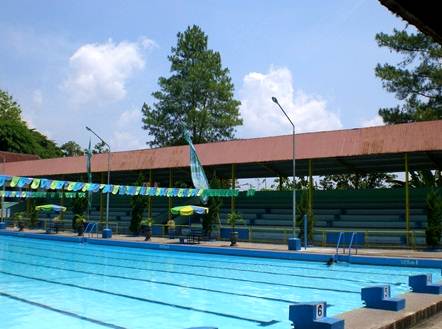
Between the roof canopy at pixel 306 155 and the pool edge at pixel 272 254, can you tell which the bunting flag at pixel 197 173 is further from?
the pool edge at pixel 272 254

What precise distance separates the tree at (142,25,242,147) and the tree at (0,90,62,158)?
76.9ft

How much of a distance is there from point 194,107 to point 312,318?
44211mm

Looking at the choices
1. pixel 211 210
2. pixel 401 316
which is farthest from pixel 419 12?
pixel 211 210

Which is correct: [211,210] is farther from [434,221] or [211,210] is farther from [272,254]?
[434,221]

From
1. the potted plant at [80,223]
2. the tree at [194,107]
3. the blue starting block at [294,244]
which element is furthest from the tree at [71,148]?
the blue starting block at [294,244]

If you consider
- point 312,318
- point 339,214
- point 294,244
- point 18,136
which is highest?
point 18,136

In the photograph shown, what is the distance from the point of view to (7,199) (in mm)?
53188

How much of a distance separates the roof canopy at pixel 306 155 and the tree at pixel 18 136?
3126 centimetres

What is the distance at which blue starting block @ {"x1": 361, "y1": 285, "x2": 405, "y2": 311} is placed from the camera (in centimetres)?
746

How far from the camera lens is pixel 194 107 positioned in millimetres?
49625

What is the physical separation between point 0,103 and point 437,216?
6638 centimetres

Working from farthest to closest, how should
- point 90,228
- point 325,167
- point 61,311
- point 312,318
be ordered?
point 90,228, point 325,167, point 61,311, point 312,318

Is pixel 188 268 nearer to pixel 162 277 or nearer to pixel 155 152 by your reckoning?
pixel 162 277

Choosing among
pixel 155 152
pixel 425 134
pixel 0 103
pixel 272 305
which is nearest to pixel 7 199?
pixel 0 103
